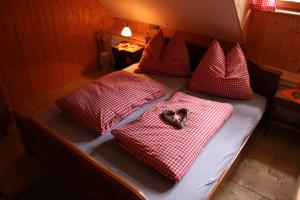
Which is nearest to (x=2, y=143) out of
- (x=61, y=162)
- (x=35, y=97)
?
(x=35, y=97)

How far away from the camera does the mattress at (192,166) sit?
1626mm

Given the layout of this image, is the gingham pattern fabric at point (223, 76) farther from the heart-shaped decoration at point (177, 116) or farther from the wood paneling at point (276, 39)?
the heart-shaped decoration at point (177, 116)

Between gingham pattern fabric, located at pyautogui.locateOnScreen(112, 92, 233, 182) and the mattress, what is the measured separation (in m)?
0.06

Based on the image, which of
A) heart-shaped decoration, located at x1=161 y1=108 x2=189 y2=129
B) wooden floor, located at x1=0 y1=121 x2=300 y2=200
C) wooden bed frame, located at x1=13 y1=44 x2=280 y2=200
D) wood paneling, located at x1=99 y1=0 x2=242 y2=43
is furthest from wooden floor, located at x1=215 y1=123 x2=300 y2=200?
wood paneling, located at x1=99 y1=0 x2=242 y2=43

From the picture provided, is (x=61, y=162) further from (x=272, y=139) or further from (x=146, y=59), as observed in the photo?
(x=272, y=139)

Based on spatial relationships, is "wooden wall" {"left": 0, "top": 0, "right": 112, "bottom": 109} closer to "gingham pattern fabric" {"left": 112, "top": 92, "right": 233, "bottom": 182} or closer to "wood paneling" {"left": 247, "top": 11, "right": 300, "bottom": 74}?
"gingham pattern fabric" {"left": 112, "top": 92, "right": 233, "bottom": 182}

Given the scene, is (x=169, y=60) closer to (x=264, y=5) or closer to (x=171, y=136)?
(x=264, y=5)

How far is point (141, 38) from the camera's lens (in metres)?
3.68

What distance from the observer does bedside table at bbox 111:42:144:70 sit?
3.55 m

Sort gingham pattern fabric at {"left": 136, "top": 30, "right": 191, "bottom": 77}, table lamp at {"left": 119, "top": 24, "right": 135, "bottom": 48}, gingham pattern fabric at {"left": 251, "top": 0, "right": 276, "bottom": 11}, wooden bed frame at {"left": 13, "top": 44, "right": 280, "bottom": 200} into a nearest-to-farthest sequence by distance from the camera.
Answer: wooden bed frame at {"left": 13, "top": 44, "right": 280, "bottom": 200} → gingham pattern fabric at {"left": 251, "top": 0, "right": 276, "bottom": 11} → gingham pattern fabric at {"left": 136, "top": 30, "right": 191, "bottom": 77} → table lamp at {"left": 119, "top": 24, "right": 135, "bottom": 48}

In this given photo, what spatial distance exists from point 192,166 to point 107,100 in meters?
0.89

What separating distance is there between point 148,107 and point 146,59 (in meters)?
0.80

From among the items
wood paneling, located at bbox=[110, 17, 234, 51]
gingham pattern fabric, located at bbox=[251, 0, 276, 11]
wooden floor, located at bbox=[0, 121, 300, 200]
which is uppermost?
gingham pattern fabric, located at bbox=[251, 0, 276, 11]

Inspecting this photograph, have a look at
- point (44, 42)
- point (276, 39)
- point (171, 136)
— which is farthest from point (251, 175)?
point (44, 42)
